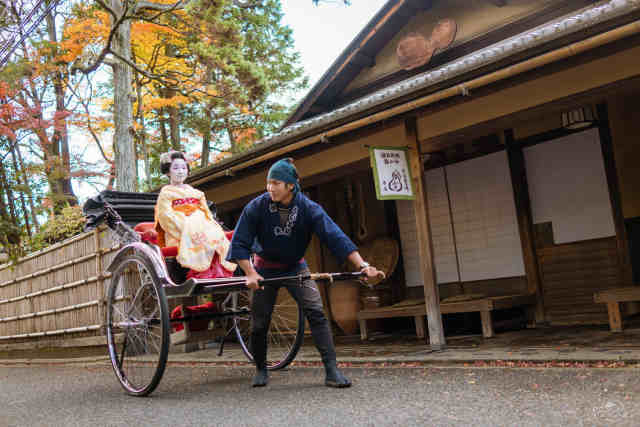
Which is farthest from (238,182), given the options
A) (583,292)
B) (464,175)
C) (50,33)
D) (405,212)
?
(50,33)

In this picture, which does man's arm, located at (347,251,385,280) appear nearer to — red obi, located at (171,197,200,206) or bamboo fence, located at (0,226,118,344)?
red obi, located at (171,197,200,206)

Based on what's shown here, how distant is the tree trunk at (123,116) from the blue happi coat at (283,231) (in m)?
8.69

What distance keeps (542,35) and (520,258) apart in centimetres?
359

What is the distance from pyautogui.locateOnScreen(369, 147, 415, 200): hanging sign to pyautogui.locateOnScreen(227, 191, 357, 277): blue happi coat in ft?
4.84

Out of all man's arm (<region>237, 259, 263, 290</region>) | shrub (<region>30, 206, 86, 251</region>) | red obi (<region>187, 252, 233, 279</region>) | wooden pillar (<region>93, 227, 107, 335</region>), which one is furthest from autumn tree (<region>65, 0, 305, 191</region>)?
man's arm (<region>237, 259, 263, 290</region>)

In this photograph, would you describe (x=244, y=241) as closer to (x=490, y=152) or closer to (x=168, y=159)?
(x=168, y=159)

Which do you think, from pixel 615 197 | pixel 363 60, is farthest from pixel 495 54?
pixel 363 60

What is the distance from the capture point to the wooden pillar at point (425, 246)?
572 centimetres

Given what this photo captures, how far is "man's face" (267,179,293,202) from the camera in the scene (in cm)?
410

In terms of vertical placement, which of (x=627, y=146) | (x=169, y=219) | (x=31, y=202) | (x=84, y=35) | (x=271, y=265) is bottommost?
(x=271, y=265)

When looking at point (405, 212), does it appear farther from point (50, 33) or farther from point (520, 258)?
point (50, 33)

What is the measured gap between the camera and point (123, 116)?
12406 millimetres

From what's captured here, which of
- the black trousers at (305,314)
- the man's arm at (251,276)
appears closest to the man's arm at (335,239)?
the black trousers at (305,314)

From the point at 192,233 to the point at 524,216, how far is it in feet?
14.7
